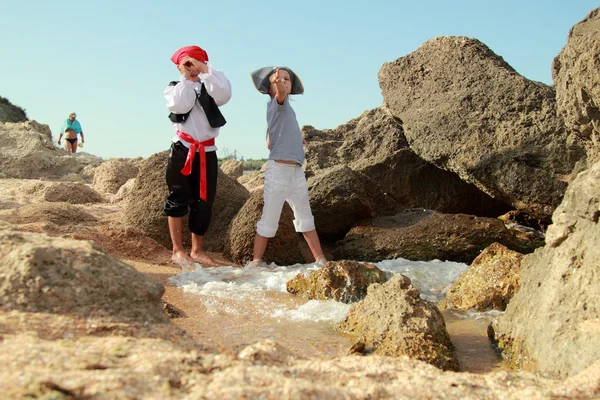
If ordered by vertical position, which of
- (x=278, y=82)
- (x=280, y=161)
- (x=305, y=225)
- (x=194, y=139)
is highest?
(x=278, y=82)

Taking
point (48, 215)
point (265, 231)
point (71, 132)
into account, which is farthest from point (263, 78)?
point (71, 132)

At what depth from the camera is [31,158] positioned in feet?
44.3

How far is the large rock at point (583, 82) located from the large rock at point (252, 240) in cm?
268

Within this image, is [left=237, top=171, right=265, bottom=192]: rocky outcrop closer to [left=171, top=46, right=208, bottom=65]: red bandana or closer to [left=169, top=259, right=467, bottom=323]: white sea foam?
[left=169, top=259, right=467, bottom=323]: white sea foam

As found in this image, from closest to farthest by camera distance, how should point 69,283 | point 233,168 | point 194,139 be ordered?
point 69,283 → point 194,139 → point 233,168

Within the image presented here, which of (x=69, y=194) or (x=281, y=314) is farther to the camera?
(x=69, y=194)

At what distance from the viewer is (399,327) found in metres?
3.07

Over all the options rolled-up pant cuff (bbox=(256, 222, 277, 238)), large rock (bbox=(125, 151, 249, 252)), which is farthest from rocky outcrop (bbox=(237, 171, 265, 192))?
rolled-up pant cuff (bbox=(256, 222, 277, 238))

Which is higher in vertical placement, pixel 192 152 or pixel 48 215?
pixel 192 152

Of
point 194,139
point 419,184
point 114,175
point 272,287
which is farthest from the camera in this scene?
point 114,175

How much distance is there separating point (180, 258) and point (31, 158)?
30.8ft

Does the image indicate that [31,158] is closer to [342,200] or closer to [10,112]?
[342,200]

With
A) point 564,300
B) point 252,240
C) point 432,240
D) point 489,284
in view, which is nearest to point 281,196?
point 252,240

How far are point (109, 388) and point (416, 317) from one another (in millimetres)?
1929
